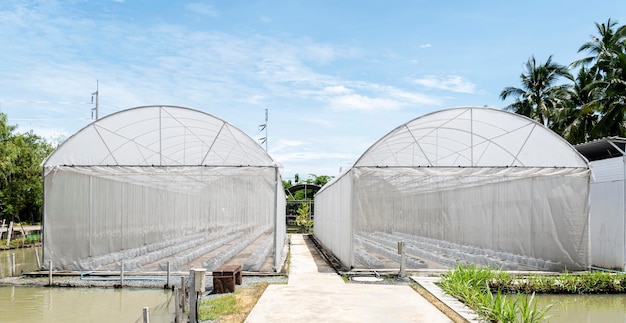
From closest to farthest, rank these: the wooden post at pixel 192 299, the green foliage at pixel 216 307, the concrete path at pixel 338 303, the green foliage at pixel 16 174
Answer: the wooden post at pixel 192 299 < the concrete path at pixel 338 303 < the green foliage at pixel 216 307 < the green foliage at pixel 16 174

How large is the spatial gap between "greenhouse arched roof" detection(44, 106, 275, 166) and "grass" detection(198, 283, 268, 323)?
4.16 m

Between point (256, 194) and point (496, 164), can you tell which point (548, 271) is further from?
point (256, 194)

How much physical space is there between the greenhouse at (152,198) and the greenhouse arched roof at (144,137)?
0.03 m

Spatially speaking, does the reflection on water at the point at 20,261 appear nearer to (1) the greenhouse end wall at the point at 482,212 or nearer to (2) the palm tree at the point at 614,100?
(1) the greenhouse end wall at the point at 482,212

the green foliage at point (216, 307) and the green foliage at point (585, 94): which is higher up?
the green foliage at point (585, 94)

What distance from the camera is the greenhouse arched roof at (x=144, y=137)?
14.8 meters

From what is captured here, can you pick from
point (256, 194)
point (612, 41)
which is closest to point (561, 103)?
point (612, 41)

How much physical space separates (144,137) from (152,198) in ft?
9.47

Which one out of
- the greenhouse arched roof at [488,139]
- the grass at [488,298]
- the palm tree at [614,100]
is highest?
the palm tree at [614,100]

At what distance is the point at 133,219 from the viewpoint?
15969mm

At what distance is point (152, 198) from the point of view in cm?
1831

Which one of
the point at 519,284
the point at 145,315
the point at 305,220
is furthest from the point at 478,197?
the point at 305,220

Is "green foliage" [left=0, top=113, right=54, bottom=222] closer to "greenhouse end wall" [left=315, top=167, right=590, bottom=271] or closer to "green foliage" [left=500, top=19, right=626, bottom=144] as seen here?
"greenhouse end wall" [left=315, top=167, right=590, bottom=271]

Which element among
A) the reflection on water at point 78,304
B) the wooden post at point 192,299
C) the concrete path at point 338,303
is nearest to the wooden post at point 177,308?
the reflection on water at point 78,304
